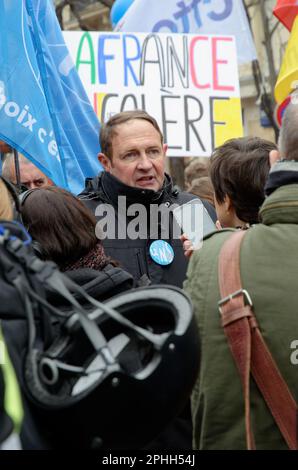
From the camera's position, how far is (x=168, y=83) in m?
5.75

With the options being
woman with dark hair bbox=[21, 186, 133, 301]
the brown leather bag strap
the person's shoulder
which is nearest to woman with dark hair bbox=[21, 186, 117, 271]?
woman with dark hair bbox=[21, 186, 133, 301]

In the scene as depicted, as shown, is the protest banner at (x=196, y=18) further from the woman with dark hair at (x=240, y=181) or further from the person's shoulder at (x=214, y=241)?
the person's shoulder at (x=214, y=241)

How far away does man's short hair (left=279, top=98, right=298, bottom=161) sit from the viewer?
2.20m

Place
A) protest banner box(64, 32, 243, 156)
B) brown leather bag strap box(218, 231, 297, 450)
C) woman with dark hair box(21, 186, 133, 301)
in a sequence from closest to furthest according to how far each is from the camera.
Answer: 1. brown leather bag strap box(218, 231, 297, 450)
2. woman with dark hair box(21, 186, 133, 301)
3. protest banner box(64, 32, 243, 156)

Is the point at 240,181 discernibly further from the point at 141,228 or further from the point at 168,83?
the point at 168,83

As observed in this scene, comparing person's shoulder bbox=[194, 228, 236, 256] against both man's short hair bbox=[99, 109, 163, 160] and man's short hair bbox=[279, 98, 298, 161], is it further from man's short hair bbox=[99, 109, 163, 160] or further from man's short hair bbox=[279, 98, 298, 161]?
man's short hair bbox=[99, 109, 163, 160]

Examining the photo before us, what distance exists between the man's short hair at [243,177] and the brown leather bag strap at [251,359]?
535 mm

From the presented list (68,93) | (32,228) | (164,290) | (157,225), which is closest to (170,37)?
(68,93)

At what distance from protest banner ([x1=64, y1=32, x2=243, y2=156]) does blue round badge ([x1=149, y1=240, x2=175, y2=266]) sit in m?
2.45

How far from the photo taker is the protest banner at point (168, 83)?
5.57 meters

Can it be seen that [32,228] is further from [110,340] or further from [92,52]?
[92,52]

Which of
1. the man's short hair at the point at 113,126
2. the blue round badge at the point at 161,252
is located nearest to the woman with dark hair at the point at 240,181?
the blue round badge at the point at 161,252

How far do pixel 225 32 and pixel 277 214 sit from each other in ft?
16.9

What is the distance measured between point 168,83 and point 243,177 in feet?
10.8
